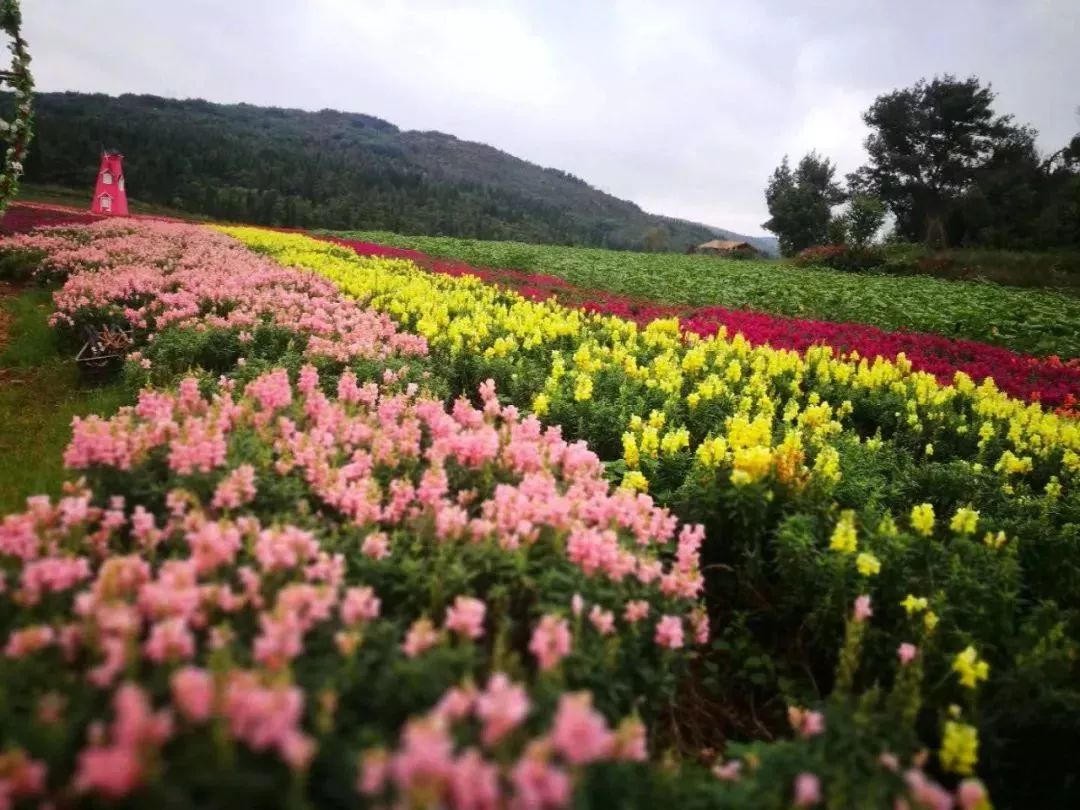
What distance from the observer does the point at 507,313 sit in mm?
10383

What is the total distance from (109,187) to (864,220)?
4506 cm

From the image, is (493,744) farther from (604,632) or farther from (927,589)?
(927,589)

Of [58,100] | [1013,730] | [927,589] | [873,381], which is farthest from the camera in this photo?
[58,100]

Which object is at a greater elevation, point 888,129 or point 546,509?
point 888,129

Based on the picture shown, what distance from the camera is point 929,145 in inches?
1975

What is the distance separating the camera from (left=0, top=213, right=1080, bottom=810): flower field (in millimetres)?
1676

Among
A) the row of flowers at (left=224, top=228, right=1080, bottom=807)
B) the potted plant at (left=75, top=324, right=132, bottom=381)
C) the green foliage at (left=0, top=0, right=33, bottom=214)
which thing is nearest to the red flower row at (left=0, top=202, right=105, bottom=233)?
the green foliage at (left=0, top=0, right=33, bottom=214)

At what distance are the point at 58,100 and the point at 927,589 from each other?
176770 millimetres

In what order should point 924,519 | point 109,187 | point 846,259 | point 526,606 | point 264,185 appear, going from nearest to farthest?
point 526,606 < point 924,519 < point 109,187 < point 846,259 < point 264,185

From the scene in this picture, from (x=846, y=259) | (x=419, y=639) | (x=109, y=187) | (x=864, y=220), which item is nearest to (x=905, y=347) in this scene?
(x=419, y=639)

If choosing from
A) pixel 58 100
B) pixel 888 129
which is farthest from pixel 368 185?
pixel 58 100

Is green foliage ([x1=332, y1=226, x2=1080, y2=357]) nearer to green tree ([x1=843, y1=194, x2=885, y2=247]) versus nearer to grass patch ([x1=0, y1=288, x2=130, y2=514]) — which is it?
grass patch ([x1=0, y1=288, x2=130, y2=514])

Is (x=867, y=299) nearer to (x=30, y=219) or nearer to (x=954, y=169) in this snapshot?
(x=30, y=219)

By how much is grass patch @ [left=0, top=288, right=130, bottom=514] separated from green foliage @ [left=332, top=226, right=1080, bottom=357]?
1411 centimetres
